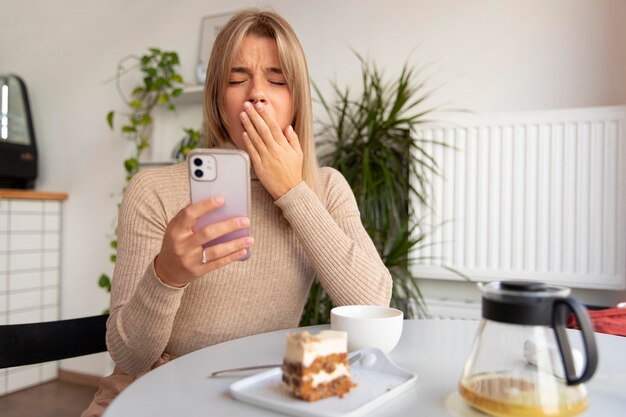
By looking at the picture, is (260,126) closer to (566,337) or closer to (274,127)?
(274,127)

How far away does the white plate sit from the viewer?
516 millimetres

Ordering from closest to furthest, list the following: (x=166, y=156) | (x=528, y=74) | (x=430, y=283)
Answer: (x=528, y=74) → (x=430, y=283) → (x=166, y=156)

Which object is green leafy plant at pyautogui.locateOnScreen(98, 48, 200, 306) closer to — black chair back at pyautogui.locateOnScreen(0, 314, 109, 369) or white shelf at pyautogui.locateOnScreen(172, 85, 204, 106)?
white shelf at pyautogui.locateOnScreen(172, 85, 204, 106)

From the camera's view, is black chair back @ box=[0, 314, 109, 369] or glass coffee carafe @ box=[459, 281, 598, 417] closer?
glass coffee carafe @ box=[459, 281, 598, 417]

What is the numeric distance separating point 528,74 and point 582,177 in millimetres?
469

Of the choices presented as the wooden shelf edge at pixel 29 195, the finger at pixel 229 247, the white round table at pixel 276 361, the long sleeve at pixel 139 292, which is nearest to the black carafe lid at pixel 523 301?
the white round table at pixel 276 361

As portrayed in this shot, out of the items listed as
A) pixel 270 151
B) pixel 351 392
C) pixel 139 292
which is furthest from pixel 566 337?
pixel 270 151

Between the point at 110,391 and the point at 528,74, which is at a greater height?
the point at 528,74

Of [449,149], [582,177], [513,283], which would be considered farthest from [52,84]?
[513,283]

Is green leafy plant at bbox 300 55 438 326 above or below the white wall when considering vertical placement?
below

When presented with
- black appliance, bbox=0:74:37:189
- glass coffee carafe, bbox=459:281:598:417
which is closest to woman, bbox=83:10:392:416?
glass coffee carafe, bbox=459:281:598:417

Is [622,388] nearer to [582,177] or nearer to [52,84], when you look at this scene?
[582,177]

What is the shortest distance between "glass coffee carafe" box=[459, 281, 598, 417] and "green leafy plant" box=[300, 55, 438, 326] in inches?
58.1

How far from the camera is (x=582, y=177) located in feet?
6.23
